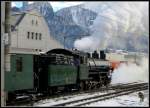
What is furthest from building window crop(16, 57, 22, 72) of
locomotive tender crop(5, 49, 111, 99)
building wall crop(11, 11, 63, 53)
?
building wall crop(11, 11, 63, 53)

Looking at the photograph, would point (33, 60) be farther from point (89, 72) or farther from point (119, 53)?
point (119, 53)

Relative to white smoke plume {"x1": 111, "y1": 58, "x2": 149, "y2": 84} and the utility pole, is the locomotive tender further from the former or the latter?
white smoke plume {"x1": 111, "y1": 58, "x2": 149, "y2": 84}

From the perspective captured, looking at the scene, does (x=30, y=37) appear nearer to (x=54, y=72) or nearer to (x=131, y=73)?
(x=131, y=73)

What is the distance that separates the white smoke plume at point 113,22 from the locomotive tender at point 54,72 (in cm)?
1223

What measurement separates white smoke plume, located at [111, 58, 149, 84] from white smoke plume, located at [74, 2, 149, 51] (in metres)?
3.64

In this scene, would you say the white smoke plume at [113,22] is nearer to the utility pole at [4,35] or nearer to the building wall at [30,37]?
the building wall at [30,37]

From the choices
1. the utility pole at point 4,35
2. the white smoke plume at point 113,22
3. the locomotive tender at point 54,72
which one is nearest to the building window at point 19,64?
the locomotive tender at point 54,72

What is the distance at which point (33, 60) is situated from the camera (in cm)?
2033

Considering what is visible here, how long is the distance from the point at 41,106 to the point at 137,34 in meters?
36.1

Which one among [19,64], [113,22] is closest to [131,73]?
[113,22]

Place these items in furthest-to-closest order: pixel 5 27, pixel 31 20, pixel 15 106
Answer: pixel 31 20
pixel 15 106
pixel 5 27

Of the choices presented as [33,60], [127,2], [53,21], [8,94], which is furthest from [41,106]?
[53,21]

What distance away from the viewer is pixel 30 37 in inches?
2459

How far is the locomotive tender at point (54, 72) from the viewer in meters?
18.4
